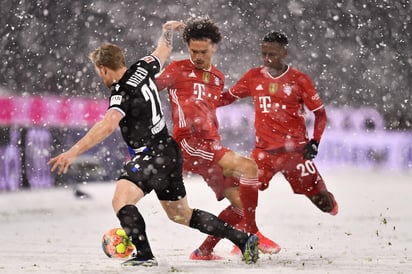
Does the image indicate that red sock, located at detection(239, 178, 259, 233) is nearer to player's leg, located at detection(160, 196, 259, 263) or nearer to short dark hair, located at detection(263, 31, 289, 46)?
player's leg, located at detection(160, 196, 259, 263)

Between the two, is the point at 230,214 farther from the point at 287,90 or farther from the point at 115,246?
the point at 287,90

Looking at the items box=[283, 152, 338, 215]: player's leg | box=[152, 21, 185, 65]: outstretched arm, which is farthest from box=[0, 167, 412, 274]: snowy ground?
box=[152, 21, 185, 65]: outstretched arm

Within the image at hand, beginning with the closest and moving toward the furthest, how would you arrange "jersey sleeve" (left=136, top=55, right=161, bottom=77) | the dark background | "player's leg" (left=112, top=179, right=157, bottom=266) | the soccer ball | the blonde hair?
1. "player's leg" (left=112, top=179, right=157, bottom=266)
2. the blonde hair
3. "jersey sleeve" (left=136, top=55, right=161, bottom=77)
4. the soccer ball
5. the dark background

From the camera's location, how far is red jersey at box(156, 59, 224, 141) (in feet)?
19.8

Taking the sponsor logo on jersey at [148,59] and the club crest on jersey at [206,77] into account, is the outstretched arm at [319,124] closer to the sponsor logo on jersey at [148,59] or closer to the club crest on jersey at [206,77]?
the club crest on jersey at [206,77]

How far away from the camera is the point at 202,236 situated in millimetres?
8070

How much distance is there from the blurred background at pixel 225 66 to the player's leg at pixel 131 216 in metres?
9.33

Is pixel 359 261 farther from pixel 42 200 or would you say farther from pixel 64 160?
pixel 42 200

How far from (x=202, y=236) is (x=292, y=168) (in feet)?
6.15

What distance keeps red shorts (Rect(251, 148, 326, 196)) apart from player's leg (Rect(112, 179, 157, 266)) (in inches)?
65.9

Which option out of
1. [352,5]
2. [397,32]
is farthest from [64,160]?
[352,5]

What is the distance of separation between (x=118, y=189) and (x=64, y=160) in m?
0.55

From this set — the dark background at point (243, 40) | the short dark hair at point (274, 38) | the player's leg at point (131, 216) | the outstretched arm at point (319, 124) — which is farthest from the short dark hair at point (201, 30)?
the dark background at point (243, 40)

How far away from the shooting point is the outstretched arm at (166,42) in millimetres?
5625
